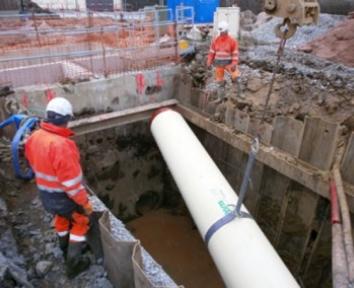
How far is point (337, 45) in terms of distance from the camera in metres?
10.3

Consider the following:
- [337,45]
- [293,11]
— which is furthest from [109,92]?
[337,45]

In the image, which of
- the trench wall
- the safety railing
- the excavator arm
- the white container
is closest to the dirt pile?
the white container

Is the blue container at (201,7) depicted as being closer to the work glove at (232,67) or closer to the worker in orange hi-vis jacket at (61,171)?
the work glove at (232,67)

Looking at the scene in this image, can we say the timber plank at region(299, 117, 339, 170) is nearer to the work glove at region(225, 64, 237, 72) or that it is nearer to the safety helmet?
the work glove at region(225, 64, 237, 72)

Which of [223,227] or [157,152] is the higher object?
[223,227]

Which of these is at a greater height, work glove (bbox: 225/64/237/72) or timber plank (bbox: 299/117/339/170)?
work glove (bbox: 225/64/237/72)

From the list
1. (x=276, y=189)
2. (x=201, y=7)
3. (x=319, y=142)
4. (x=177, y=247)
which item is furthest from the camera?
(x=201, y=7)

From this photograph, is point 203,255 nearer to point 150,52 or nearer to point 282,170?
point 282,170

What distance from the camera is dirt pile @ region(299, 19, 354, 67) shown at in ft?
31.5

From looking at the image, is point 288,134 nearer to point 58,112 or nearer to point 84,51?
point 58,112

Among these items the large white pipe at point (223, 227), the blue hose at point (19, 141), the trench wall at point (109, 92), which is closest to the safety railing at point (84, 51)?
the trench wall at point (109, 92)

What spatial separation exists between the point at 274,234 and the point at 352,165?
6.71ft

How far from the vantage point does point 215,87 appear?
6961mm

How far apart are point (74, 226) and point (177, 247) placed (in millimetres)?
4479
